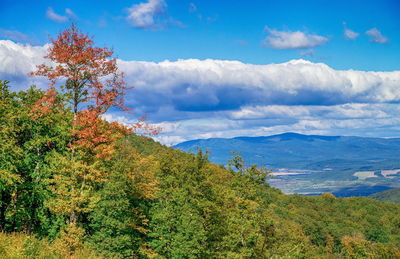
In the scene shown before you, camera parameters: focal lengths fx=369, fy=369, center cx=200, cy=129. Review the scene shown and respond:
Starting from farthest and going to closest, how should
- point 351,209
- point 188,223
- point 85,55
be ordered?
point 351,209 → point 188,223 → point 85,55

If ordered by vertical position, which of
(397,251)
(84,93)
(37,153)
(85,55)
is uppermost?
(85,55)

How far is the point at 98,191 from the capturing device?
3719 cm

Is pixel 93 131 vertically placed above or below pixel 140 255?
above

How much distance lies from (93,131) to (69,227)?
726 cm

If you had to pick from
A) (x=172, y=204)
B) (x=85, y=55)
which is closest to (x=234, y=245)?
(x=172, y=204)

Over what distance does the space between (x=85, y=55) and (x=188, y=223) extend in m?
24.1

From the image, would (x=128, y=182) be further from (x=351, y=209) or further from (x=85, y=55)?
(x=351, y=209)

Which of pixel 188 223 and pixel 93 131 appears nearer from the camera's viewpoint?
pixel 93 131

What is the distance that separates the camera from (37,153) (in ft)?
115

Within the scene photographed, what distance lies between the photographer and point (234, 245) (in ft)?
133

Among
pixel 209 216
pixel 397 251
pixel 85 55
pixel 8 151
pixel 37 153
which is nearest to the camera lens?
pixel 85 55

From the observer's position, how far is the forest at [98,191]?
27359 mm

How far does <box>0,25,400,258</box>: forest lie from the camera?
27359 mm

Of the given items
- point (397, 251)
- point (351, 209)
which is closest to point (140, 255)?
point (397, 251)
